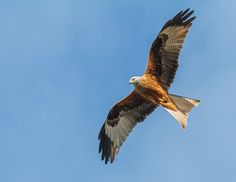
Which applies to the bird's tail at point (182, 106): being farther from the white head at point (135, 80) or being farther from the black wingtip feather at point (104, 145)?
the black wingtip feather at point (104, 145)

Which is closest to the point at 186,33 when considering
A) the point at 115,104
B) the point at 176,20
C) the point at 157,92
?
the point at 176,20

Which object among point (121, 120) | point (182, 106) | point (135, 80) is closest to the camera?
point (182, 106)

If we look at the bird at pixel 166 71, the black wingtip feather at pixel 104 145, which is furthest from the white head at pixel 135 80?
the black wingtip feather at pixel 104 145

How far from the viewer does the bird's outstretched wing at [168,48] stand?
660 inches

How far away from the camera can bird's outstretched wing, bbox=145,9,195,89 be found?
16766 mm

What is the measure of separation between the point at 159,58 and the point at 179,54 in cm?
50

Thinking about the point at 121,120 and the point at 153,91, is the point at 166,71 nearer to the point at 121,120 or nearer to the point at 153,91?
the point at 153,91

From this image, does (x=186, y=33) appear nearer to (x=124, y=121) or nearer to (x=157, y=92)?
(x=157, y=92)

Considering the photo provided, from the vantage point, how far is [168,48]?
16.8 metres

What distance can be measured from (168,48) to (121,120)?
2596 millimetres

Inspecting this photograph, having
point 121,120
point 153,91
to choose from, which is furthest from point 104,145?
point 153,91

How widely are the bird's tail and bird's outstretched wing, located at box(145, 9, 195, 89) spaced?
15.7 inches

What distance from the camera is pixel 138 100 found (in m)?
18.0

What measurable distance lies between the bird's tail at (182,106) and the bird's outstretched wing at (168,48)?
1.31ft
